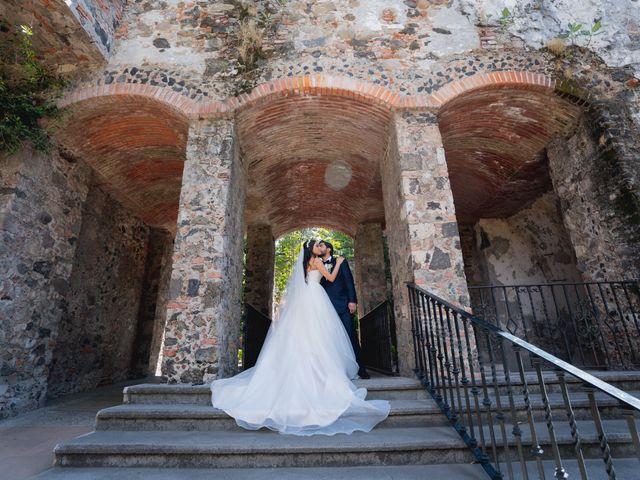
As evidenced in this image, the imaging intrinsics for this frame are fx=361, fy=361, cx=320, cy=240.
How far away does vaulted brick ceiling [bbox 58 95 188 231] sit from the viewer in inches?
206

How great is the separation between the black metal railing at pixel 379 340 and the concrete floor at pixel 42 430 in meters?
4.00

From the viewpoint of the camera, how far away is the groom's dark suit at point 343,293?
4477 millimetres

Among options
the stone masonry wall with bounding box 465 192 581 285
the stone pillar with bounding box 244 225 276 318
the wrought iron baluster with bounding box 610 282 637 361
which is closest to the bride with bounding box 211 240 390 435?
the wrought iron baluster with bounding box 610 282 637 361

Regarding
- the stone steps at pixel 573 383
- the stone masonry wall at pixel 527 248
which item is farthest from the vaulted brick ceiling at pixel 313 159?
the stone steps at pixel 573 383

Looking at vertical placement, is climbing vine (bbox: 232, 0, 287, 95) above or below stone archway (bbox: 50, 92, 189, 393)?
above

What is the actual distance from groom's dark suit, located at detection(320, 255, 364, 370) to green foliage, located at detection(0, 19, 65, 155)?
4261 mm

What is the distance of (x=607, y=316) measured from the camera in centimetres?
478

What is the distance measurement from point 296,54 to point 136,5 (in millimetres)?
2794

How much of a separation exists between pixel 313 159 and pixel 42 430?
5.36 m

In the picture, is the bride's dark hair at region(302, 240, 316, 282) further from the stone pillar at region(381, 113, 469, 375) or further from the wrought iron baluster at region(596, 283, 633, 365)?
the wrought iron baluster at region(596, 283, 633, 365)

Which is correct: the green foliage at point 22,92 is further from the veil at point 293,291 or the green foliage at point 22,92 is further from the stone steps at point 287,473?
the stone steps at point 287,473

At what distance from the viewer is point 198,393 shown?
351 centimetres

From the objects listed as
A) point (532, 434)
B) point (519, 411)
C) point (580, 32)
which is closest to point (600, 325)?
point (519, 411)

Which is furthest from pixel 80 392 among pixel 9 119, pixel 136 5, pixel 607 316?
pixel 607 316
